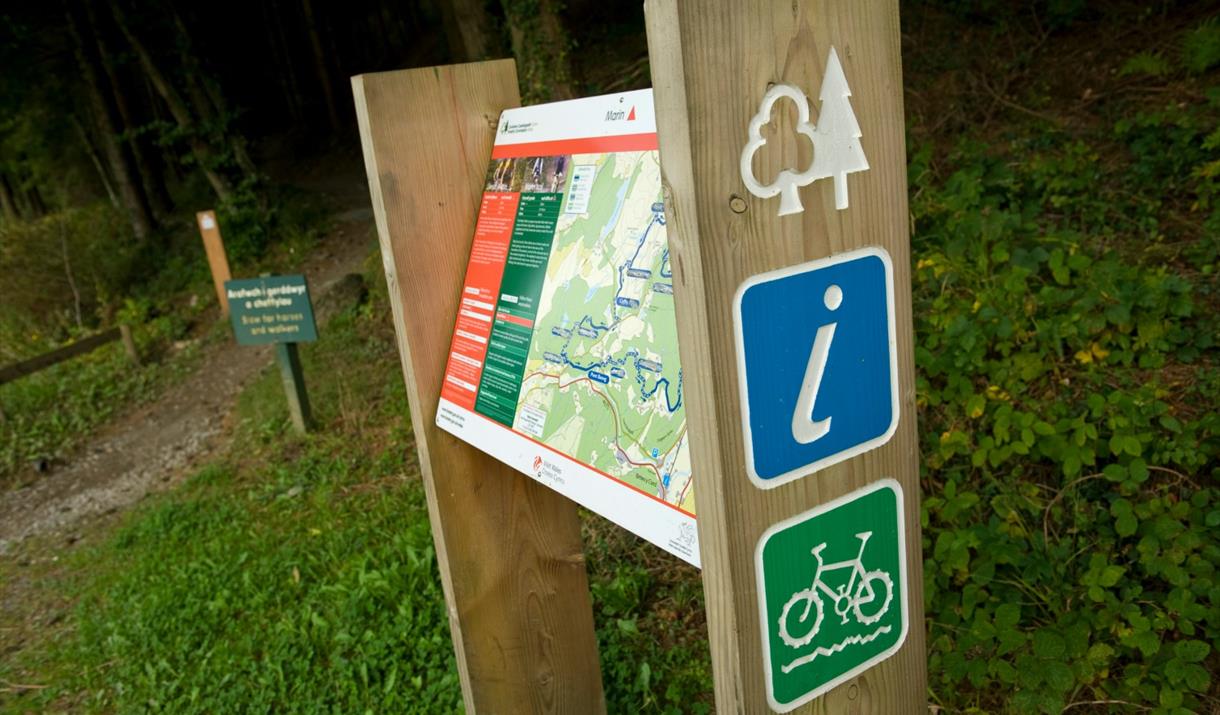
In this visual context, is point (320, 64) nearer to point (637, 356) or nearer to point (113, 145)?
point (113, 145)

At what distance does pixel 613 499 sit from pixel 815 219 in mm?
688

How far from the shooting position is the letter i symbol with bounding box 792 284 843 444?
1106mm

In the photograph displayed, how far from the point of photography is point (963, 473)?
315cm

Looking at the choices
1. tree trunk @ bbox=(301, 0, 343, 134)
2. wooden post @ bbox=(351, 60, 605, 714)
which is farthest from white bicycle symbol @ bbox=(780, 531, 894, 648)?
tree trunk @ bbox=(301, 0, 343, 134)

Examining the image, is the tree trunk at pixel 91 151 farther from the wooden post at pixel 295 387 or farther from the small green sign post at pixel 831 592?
the small green sign post at pixel 831 592

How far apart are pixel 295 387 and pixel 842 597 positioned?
5.50m

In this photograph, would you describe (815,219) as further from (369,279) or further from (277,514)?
(369,279)

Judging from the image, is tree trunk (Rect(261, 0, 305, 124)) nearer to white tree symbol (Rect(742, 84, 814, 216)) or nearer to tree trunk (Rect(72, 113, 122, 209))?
tree trunk (Rect(72, 113, 122, 209))

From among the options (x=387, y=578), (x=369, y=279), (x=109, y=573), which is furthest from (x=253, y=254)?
(x=387, y=578)

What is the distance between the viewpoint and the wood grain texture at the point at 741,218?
3.21 feet

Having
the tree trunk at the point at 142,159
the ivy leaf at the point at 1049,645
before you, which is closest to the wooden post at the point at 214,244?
the tree trunk at the point at 142,159

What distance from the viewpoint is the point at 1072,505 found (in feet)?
9.28

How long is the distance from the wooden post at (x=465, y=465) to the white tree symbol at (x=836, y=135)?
46.5 inches

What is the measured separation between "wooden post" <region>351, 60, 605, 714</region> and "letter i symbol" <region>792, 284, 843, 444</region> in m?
1.22
